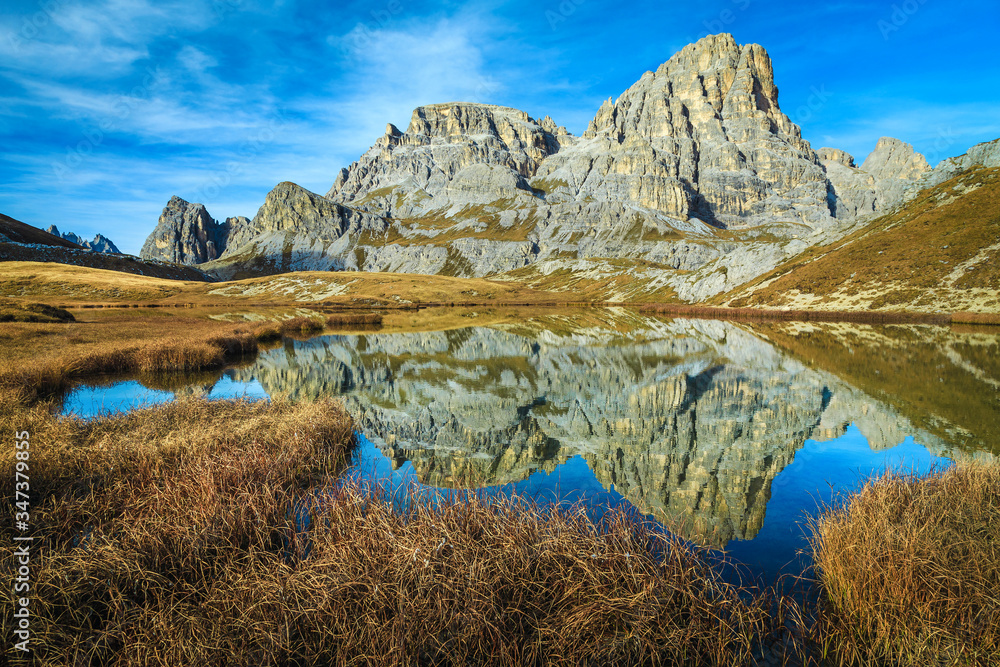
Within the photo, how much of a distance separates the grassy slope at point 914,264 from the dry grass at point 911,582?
85232mm

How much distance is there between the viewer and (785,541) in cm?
1059

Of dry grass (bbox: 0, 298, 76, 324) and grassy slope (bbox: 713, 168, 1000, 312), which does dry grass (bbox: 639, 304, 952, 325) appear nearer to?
grassy slope (bbox: 713, 168, 1000, 312)

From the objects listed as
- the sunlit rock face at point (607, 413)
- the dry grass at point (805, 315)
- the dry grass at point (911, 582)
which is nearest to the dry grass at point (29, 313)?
the sunlit rock face at point (607, 413)

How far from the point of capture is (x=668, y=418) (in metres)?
22.2

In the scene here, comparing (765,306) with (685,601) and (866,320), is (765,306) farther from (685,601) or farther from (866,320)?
(685,601)

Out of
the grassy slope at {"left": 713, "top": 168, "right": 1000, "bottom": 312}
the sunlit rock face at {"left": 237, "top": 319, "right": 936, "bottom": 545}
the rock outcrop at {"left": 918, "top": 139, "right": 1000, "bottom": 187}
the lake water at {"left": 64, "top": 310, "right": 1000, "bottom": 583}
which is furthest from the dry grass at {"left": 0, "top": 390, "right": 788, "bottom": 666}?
the rock outcrop at {"left": 918, "top": 139, "right": 1000, "bottom": 187}

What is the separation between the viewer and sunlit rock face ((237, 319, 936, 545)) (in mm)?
14234

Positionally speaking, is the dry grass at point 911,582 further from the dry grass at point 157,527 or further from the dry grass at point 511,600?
the dry grass at point 157,527

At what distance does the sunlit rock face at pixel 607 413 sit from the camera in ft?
46.7

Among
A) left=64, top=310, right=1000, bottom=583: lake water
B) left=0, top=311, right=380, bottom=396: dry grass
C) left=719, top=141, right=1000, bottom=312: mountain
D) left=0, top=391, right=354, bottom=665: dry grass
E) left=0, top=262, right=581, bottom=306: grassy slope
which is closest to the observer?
left=0, top=391, right=354, bottom=665: dry grass

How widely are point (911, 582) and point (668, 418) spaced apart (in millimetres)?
15748

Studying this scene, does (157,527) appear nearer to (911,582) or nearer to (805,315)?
(911,582)

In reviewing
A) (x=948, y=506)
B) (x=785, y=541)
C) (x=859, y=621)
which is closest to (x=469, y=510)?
(x=859, y=621)

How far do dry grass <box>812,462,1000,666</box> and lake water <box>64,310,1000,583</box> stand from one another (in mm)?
1785
